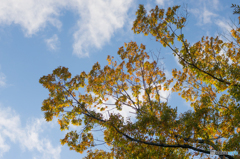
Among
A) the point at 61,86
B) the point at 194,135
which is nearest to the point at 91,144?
the point at 61,86

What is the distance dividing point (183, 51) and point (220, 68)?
207 centimetres

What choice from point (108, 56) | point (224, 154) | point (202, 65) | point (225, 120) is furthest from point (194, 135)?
point (108, 56)

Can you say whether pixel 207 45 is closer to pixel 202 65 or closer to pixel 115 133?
pixel 202 65

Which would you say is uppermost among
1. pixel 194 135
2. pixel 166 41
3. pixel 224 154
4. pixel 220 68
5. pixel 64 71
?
pixel 166 41

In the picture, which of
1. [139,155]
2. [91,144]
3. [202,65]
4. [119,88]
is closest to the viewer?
[139,155]

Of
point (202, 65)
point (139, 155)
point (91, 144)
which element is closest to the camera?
point (139, 155)

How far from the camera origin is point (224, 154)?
26.8 feet

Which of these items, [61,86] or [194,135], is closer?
[194,135]

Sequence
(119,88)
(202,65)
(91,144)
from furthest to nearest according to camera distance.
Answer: (119,88) < (91,144) < (202,65)

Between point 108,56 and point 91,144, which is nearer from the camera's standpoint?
point 91,144

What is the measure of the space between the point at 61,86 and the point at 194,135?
22.6 ft

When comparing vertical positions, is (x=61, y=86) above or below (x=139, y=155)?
above

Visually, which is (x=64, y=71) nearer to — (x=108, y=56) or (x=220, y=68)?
(x=108, y=56)

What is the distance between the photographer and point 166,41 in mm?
9969
